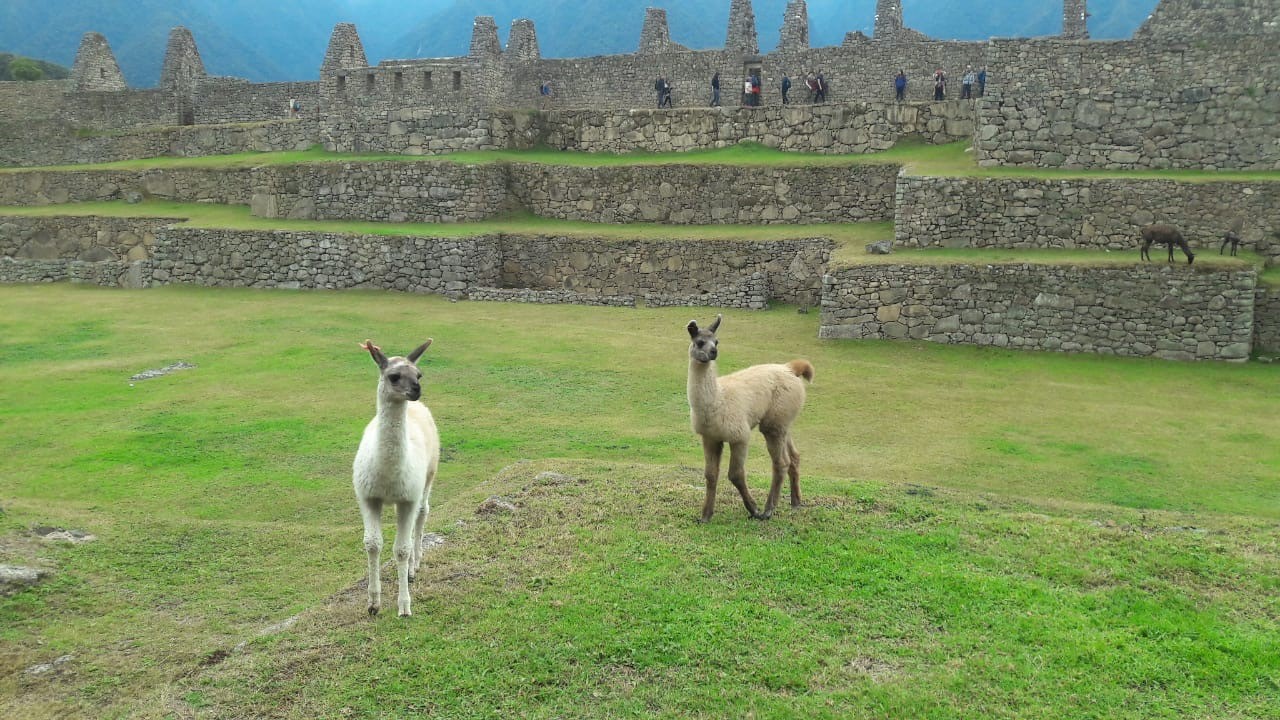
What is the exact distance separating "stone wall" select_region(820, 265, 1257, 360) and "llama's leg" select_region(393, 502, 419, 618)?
11.8m

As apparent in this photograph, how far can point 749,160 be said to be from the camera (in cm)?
2364

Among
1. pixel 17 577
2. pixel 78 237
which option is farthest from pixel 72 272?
pixel 17 577

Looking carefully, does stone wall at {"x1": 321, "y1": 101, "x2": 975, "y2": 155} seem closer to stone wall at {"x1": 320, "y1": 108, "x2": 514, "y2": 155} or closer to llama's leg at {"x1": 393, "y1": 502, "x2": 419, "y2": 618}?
→ stone wall at {"x1": 320, "y1": 108, "x2": 514, "y2": 155}

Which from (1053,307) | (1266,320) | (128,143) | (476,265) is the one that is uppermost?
(128,143)

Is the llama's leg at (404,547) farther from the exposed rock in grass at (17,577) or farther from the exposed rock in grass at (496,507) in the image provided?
the exposed rock in grass at (17,577)

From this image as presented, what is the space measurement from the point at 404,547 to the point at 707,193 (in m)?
17.8

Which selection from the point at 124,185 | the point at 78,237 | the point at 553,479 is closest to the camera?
the point at 553,479

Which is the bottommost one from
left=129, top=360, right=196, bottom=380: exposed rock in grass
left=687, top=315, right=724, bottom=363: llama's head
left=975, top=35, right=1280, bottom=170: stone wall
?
left=129, top=360, right=196, bottom=380: exposed rock in grass

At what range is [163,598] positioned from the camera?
6883mm

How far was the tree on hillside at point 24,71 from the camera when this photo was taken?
46084mm

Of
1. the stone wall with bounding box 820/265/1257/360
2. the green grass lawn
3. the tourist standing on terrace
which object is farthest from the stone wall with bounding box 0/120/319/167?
Result: the stone wall with bounding box 820/265/1257/360

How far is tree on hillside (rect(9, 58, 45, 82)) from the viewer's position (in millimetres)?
46084

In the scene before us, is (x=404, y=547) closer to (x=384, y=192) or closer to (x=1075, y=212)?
(x=1075, y=212)

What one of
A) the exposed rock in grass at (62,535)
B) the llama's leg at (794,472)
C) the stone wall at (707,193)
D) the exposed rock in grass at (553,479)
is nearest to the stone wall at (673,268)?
the stone wall at (707,193)
